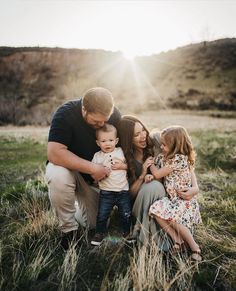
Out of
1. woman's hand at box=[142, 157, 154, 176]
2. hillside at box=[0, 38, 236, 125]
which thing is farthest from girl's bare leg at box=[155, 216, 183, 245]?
hillside at box=[0, 38, 236, 125]

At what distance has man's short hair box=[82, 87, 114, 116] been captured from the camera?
359 cm

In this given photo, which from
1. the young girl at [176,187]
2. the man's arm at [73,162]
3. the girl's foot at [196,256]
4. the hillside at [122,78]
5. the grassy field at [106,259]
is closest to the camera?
the grassy field at [106,259]

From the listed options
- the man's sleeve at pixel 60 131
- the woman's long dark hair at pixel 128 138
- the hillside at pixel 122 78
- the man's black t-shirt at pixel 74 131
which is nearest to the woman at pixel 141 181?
the woman's long dark hair at pixel 128 138

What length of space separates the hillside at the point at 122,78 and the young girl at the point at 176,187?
22620mm

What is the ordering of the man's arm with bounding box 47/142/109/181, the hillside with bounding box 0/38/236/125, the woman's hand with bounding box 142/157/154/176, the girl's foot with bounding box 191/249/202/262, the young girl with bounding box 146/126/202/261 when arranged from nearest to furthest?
the girl's foot with bounding box 191/249/202/262 < the young girl with bounding box 146/126/202/261 < the man's arm with bounding box 47/142/109/181 < the woman's hand with bounding box 142/157/154/176 < the hillside with bounding box 0/38/236/125

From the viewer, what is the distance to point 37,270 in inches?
121

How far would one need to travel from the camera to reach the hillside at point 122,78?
105ft

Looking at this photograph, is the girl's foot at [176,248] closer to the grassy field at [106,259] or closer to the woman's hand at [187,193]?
the grassy field at [106,259]

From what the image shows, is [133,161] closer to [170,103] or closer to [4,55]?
[170,103]

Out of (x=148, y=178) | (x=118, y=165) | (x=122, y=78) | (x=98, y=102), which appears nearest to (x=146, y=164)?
(x=148, y=178)

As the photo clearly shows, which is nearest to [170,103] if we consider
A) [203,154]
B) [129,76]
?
[129,76]

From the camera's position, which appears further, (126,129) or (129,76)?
(129,76)

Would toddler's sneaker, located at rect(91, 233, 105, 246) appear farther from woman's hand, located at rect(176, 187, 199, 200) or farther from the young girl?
woman's hand, located at rect(176, 187, 199, 200)

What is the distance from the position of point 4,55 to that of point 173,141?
4791 centimetres
